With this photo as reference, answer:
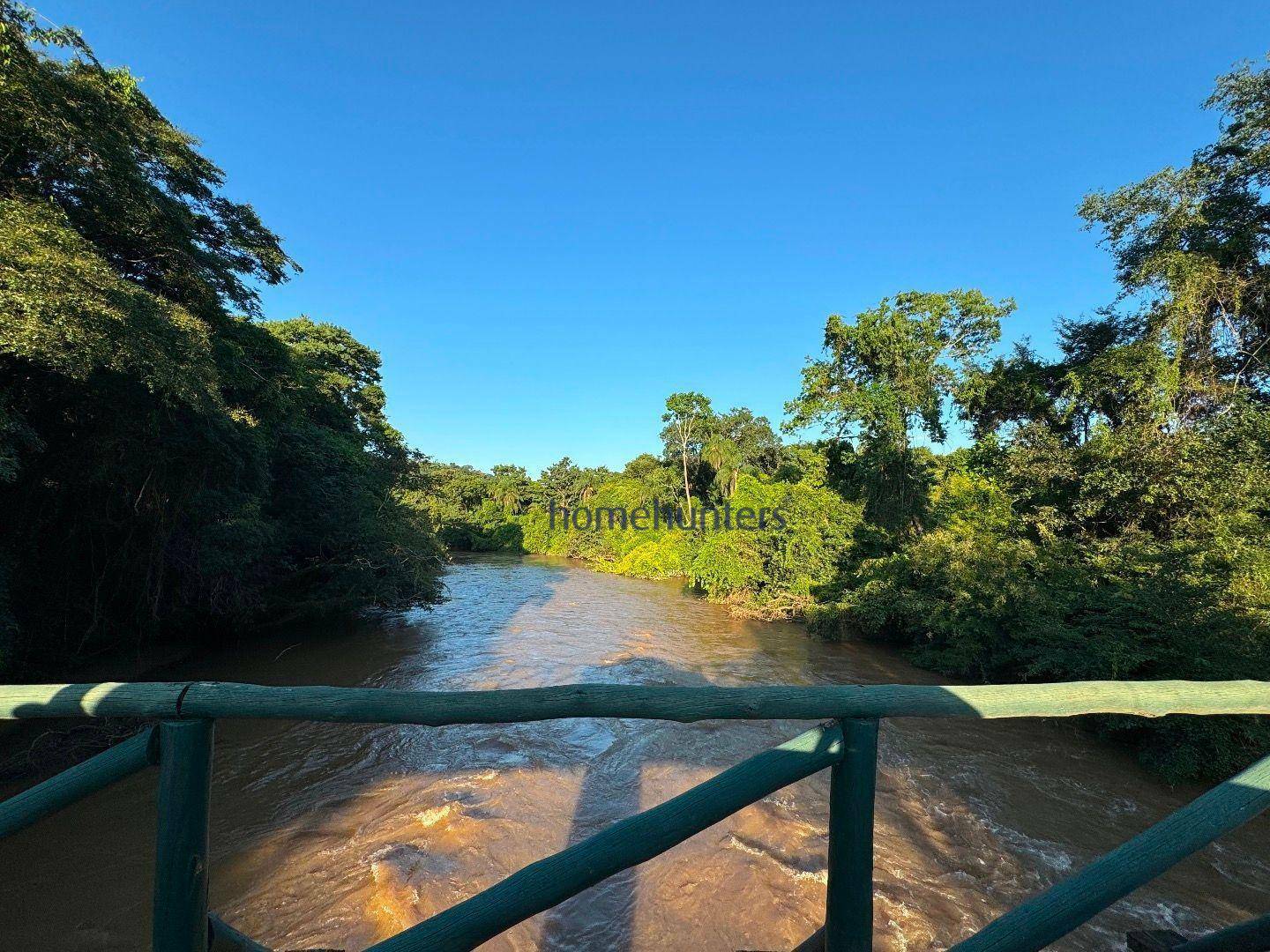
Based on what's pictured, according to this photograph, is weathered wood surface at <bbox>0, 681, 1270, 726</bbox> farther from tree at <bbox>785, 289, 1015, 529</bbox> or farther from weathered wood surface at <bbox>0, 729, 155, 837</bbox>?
tree at <bbox>785, 289, 1015, 529</bbox>

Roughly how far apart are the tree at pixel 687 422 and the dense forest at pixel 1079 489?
12560 mm

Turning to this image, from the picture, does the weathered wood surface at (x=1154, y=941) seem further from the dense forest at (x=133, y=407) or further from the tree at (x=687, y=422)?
the tree at (x=687, y=422)

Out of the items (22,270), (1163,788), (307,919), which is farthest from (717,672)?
(22,270)

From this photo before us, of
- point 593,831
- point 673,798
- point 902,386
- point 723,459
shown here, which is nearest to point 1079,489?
point 902,386

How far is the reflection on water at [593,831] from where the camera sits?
3.33 metres

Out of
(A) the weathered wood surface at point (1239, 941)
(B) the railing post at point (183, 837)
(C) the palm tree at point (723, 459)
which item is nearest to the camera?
(B) the railing post at point (183, 837)

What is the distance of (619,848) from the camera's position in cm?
98

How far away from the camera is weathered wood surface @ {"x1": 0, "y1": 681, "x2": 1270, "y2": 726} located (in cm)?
104

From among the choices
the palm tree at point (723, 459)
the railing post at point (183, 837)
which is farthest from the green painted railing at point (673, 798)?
the palm tree at point (723, 459)

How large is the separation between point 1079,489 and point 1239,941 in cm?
968

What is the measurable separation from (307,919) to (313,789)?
Result: 1810 mm

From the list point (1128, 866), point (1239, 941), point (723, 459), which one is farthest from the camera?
point (723, 459)

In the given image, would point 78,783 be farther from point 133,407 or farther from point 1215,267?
point 1215,267

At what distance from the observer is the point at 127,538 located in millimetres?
7008
